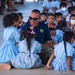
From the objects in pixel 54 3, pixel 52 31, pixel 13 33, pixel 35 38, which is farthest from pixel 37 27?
pixel 54 3

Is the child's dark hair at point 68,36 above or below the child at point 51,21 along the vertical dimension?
below

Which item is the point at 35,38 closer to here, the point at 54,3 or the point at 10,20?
the point at 10,20

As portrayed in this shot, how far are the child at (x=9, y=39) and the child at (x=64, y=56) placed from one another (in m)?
0.64

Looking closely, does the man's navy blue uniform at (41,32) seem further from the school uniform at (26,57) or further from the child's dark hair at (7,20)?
the school uniform at (26,57)

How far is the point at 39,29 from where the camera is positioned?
5.52 m

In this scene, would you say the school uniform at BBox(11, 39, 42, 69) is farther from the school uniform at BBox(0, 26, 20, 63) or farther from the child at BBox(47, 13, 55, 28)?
the child at BBox(47, 13, 55, 28)

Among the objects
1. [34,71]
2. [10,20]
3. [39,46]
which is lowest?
[34,71]

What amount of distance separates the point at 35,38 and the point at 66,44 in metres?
0.78

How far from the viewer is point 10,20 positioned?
17.1 feet

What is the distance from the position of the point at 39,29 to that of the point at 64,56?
0.86 meters

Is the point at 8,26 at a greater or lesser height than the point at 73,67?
greater

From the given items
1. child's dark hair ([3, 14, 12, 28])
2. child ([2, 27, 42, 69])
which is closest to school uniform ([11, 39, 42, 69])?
child ([2, 27, 42, 69])

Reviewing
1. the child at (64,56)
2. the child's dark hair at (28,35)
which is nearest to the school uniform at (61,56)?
the child at (64,56)

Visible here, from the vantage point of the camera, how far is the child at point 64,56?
15.9 ft
